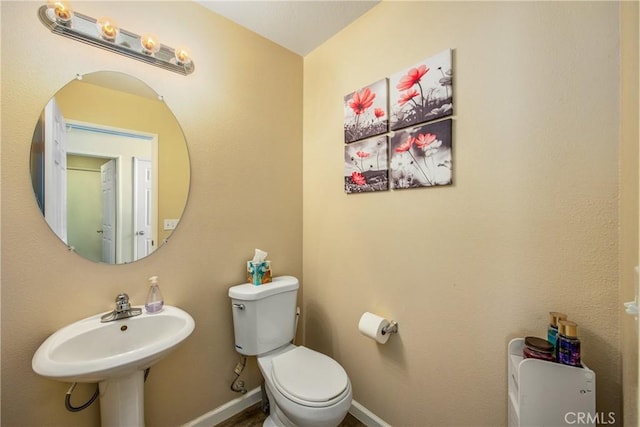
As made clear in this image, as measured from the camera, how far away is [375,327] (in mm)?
1382

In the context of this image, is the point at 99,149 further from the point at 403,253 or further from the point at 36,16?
the point at 403,253

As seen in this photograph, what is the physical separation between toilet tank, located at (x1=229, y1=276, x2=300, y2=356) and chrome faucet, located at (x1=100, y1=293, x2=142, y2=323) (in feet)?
1.52

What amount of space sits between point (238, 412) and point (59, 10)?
221 centimetres

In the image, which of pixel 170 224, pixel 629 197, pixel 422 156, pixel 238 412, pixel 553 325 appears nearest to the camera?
pixel 629 197

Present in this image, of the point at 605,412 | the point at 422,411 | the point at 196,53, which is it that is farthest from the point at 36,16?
the point at 605,412

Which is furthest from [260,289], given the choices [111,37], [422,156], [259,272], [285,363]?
[111,37]

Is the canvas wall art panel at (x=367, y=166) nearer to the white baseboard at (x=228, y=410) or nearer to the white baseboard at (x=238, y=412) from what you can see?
the white baseboard at (x=238, y=412)

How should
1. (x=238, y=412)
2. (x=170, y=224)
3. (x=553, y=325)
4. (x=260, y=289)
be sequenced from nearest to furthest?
(x=553, y=325) < (x=170, y=224) < (x=260, y=289) < (x=238, y=412)

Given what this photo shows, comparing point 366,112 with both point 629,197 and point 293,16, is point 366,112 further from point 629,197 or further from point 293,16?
point 629,197

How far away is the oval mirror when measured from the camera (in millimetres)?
1123

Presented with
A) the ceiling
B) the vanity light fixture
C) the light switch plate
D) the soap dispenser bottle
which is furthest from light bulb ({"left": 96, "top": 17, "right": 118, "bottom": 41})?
the soap dispenser bottle

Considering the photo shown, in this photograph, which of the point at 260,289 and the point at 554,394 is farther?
the point at 260,289

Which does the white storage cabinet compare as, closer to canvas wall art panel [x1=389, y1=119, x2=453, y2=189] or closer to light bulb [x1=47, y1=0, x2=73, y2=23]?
canvas wall art panel [x1=389, y1=119, x2=453, y2=189]

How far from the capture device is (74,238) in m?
1.16
